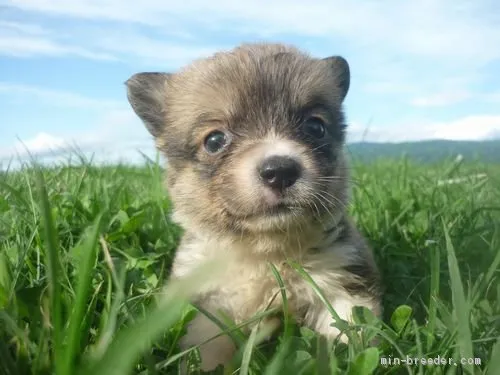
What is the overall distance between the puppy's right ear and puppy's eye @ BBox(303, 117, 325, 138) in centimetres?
120

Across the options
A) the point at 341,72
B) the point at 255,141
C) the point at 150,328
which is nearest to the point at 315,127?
the point at 255,141

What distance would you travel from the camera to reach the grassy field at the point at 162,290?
1.88 metres

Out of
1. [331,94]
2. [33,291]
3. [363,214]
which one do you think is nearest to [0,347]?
[33,291]

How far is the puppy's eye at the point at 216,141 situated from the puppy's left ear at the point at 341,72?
1181 mm

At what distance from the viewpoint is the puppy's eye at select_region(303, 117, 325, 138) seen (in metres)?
3.66

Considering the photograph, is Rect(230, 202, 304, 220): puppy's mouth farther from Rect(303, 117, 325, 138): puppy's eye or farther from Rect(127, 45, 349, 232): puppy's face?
Rect(303, 117, 325, 138): puppy's eye

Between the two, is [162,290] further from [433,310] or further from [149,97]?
[149,97]

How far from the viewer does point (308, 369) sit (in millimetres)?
2332

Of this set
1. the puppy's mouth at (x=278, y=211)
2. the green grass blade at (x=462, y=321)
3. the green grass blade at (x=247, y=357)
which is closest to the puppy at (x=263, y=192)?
the puppy's mouth at (x=278, y=211)

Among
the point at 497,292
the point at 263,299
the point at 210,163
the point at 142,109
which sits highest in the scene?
the point at 142,109

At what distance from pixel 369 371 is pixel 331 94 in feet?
7.14

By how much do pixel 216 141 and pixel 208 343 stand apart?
1232mm

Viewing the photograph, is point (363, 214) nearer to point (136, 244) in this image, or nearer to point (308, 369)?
point (136, 244)

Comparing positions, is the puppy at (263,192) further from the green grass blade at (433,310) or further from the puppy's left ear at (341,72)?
the green grass blade at (433,310)
